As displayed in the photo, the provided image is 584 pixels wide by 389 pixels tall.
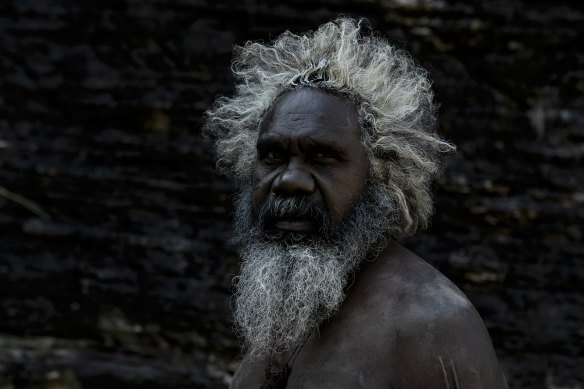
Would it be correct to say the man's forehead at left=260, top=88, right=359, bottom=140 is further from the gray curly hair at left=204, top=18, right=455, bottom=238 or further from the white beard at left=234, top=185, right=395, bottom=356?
the white beard at left=234, top=185, right=395, bottom=356

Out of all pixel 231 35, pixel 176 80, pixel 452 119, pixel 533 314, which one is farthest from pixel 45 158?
pixel 533 314

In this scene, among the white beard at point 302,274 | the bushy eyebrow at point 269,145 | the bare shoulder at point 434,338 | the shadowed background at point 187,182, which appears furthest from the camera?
the shadowed background at point 187,182

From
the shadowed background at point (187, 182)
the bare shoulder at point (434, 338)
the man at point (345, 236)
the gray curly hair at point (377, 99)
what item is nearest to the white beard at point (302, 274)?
the man at point (345, 236)

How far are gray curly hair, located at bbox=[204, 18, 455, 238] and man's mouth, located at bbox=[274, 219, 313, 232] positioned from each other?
32 cm

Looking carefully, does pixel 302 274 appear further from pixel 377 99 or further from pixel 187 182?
pixel 187 182

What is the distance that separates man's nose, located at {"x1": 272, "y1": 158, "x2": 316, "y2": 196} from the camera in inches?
95.4

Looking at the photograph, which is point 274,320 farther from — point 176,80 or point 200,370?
point 176,80

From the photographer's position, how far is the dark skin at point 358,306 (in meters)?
2.03

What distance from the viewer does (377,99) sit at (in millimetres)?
2637

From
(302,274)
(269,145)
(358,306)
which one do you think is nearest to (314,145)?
(269,145)

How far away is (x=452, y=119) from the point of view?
4.66 meters

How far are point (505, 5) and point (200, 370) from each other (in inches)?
120

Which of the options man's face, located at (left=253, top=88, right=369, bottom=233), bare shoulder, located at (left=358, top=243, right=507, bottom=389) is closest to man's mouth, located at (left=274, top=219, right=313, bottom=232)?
man's face, located at (left=253, top=88, right=369, bottom=233)

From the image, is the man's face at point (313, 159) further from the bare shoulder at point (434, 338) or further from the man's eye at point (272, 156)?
the bare shoulder at point (434, 338)
